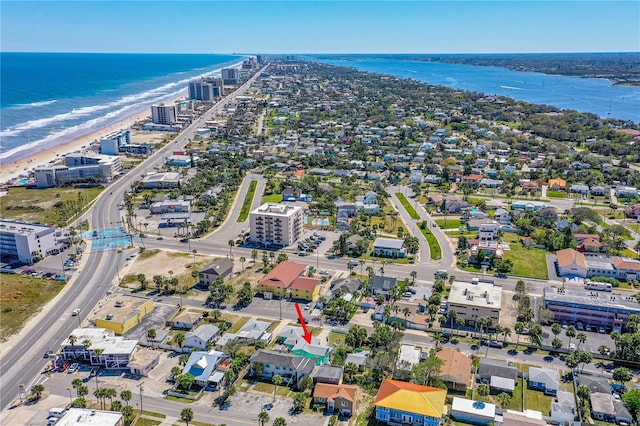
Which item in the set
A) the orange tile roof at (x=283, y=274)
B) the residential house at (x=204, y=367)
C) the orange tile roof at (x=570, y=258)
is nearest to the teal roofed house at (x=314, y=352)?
the residential house at (x=204, y=367)

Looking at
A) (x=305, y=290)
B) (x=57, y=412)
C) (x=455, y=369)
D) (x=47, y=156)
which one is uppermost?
(x=47, y=156)

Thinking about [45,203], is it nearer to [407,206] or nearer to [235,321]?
[235,321]

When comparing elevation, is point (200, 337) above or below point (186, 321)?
above

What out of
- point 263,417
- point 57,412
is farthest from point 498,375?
point 57,412

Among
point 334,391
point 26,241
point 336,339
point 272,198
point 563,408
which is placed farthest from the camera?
point 272,198

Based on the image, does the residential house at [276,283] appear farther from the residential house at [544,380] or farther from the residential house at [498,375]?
the residential house at [544,380]

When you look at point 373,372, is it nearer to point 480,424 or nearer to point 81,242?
point 480,424

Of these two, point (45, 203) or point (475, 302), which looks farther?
point (45, 203)
